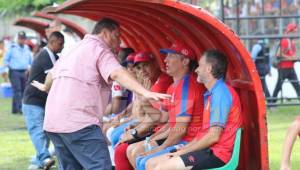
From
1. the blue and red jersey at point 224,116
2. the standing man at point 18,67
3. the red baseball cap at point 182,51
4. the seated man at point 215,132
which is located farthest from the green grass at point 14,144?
the blue and red jersey at point 224,116

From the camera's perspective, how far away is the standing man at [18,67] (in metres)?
21.0

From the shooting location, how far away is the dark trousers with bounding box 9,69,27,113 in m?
20.9

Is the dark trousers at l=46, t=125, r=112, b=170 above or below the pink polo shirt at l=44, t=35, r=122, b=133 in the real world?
below

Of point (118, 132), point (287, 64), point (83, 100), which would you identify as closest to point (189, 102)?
point (83, 100)

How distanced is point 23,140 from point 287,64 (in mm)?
6309

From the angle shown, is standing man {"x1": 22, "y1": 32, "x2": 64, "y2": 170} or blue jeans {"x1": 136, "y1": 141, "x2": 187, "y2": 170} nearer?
blue jeans {"x1": 136, "y1": 141, "x2": 187, "y2": 170}

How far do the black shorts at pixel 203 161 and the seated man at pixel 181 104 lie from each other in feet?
2.05

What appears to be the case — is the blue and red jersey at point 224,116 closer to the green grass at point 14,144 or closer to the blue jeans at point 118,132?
the blue jeans at point 118,132

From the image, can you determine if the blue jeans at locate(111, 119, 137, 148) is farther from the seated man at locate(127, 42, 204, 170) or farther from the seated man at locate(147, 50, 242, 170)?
the seated man at locate(147, 50, 242, 170)

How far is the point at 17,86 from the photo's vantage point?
21.0 meters

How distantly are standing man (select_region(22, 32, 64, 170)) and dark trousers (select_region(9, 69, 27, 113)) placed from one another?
9525 mm

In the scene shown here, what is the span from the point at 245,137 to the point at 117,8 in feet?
6.57

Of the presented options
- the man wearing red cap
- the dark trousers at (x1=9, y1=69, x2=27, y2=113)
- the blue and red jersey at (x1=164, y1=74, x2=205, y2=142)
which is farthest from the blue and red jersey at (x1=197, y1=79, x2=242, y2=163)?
the dark trousers at (x1=9, y1=69, x2=27, y2=113)

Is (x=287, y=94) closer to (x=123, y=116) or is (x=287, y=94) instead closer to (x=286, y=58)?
(x=286, y=58)
